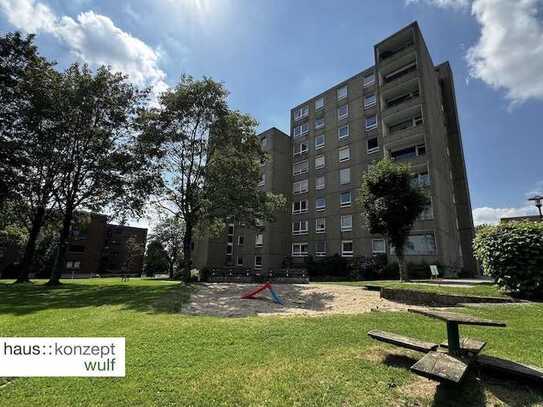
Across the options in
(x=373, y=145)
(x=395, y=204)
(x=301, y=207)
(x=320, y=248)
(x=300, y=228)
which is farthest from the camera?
(x=301, y=207)

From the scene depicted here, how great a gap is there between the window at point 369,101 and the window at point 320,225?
15095 mm

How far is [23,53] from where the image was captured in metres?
21.2

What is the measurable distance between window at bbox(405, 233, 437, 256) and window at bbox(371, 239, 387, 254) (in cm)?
307

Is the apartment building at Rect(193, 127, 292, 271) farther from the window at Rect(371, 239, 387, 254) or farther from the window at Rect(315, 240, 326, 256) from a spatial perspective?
the window at Rect(371, 239, 387, 254)

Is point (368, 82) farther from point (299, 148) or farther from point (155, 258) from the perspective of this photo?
point (155, 258)

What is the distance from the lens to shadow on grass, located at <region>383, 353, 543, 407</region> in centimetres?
347

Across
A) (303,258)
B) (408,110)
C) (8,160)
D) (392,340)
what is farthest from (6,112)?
(408,110)

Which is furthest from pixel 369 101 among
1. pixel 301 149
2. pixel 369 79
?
pixel 301 149

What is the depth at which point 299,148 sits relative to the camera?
141 feet

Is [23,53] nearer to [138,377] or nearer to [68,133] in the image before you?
[68,133]

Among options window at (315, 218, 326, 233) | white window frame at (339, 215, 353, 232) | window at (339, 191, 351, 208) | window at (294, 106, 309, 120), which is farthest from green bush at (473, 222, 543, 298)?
window at (294, 106, 309, 120)

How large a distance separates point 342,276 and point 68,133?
1090 inches

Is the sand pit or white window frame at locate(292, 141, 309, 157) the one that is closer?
the sand pit

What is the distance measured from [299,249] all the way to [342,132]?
1625 centimetres
